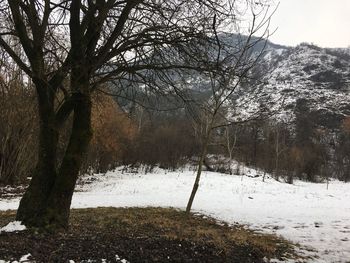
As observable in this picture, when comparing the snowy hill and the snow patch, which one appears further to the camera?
the snowy hill

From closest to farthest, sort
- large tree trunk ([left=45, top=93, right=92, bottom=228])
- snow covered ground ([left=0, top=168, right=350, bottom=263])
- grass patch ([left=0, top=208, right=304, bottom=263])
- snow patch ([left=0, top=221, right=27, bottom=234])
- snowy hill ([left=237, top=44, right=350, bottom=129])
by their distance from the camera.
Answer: grass patch ([left=0, top=208, right=304, bottom=263]) → snow patch ([left=0, top=221, right=27, bottom=234]) → large tree trunk ([left=45, top=93, right=92, bottom=228]) → snow covered ground ([left=0, top=168, right=350, bottom=263]) → snowy hill ([left=237, top=44, right=350, bottom=129])

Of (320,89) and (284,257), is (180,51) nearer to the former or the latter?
(284,257)

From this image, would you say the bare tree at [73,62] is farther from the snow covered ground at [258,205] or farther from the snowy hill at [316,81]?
the snowy hill at [316,81]

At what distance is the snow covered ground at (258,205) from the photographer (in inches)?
413

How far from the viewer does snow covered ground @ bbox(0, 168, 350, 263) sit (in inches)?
413

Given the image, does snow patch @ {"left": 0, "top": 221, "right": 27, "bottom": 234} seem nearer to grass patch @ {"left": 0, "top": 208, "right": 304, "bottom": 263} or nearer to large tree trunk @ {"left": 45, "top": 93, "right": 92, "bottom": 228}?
grass patch @ {"left": 0, "top": 208, "right": 304, "bottom": 263}

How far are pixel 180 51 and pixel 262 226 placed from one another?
6.86 meters

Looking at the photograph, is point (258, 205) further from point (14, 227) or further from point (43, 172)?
point (14, 227)

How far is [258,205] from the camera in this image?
18531 mm

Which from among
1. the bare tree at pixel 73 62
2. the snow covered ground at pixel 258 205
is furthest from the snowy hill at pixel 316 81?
the bare tree at pixel 73 62

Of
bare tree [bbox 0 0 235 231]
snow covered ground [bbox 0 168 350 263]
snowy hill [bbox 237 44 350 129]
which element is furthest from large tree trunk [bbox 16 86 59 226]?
snowy hill [bbox 237 44 350 129]

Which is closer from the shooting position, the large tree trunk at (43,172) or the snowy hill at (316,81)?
the large tree trunk at (43,172)

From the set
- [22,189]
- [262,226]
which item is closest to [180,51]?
[262,226]

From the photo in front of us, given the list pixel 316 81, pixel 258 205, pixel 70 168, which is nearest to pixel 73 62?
pixel 70 168
